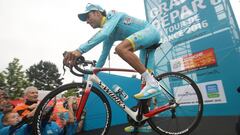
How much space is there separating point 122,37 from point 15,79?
32787 millimetres

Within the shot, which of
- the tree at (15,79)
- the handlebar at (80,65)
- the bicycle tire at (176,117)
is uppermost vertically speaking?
the tree at (15,79)

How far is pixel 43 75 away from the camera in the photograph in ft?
167

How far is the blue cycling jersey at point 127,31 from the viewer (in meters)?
2.25

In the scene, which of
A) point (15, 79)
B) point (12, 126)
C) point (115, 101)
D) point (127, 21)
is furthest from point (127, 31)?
point (15, 79)

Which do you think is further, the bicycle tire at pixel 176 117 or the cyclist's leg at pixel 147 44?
the bicycle tire at pixel 176 117

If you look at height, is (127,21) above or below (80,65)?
above

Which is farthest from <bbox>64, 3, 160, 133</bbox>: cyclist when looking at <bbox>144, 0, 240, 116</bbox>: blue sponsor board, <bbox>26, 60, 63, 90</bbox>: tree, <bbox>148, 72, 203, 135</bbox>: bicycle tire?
<bbox>26, 60, 63, 90</bbox>: tree

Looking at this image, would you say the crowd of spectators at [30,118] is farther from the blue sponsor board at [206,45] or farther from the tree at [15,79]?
the tree at [15,79]

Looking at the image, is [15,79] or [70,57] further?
[15,79]

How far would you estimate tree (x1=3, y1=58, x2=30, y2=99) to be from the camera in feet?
98.3

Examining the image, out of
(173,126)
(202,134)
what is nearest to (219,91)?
(202,134)

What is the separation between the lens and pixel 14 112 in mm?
3510

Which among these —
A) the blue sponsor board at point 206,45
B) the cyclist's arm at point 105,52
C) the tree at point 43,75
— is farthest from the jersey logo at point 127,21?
the tree at point 43,75

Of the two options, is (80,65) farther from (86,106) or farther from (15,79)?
(15,79)
